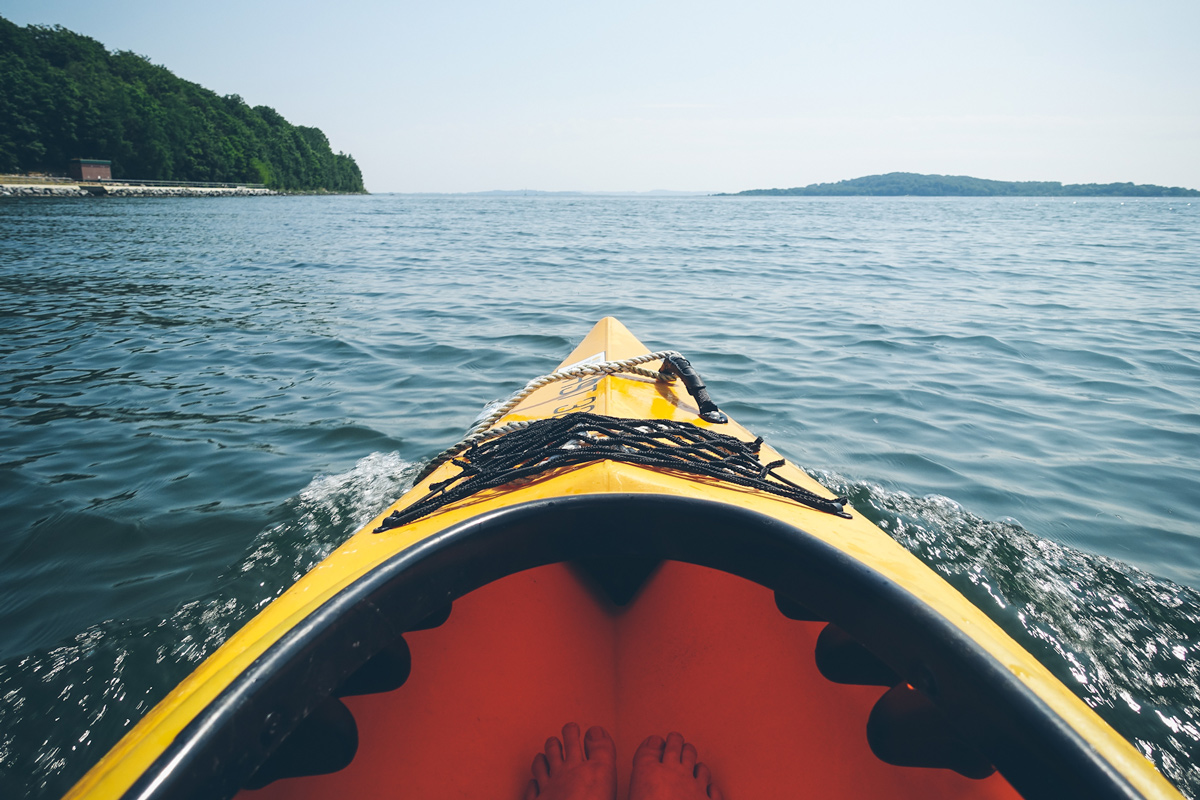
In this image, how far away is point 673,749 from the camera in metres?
1.53

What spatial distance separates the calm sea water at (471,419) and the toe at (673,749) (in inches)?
56.6

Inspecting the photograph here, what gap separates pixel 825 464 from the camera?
3.54 metres

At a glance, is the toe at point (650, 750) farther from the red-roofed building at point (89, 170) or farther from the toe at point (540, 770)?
the red-roofed building at point (89, 170)

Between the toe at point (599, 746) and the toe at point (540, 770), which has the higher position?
the toe at point (599, 746)

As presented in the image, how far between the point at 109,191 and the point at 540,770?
4658cm

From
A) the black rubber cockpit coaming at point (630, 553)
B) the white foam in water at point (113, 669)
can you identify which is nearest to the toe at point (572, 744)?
the black rubber cockpit coaming at point (630, 553)

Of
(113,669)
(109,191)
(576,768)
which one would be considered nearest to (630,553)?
(576,768)

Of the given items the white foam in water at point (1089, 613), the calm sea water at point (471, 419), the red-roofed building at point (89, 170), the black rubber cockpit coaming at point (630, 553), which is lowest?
the white foam in water at point (1089, 613)

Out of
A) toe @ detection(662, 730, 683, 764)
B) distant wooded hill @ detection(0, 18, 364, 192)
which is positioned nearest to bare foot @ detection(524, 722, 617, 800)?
toe @ detection(662, 730, 683, 764)

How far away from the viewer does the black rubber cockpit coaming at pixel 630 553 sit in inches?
31.7

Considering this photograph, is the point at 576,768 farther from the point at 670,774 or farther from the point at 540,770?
the point at 670,774

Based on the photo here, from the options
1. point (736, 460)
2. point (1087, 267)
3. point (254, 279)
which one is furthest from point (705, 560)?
point (1087, 267)

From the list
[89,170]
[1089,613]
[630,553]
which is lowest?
[1089,613]

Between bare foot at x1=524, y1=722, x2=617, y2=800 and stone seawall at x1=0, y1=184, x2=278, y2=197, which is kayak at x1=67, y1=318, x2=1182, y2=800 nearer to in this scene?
bare foot at x1=524, y1=722, x2=617, y2=800
